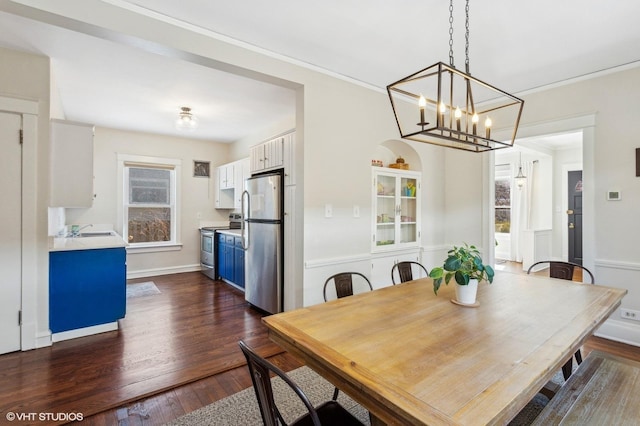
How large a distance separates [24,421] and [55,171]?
2.14 m

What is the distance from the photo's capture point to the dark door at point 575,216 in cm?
626

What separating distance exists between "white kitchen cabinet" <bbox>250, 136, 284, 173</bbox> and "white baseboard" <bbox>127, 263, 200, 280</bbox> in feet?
9.66

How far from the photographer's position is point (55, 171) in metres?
2.95

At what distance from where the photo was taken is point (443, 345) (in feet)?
4.20

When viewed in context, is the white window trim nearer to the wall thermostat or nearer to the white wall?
the white wall

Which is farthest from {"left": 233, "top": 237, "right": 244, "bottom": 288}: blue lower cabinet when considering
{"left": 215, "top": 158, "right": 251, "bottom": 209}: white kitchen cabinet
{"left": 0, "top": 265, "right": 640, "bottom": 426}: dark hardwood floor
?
{"left": 215, "top": 158, "right": 251, "bottom": 209}: white kitchen cabinet

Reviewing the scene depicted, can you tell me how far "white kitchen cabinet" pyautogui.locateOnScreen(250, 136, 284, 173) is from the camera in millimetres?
3531

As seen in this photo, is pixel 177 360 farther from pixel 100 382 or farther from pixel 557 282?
pixel 557 282

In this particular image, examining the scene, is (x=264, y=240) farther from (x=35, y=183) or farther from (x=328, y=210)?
(x=35, y=183)

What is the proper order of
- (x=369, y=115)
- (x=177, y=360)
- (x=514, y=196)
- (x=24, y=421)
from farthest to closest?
(x=514, y=196)
(x=369, y=115)
(x=177, y=360)
(x=24, y=421)

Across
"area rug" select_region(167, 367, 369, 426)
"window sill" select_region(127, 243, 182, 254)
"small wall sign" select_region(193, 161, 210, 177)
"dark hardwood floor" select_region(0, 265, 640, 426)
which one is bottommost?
"area rug" select_region(167, 367, 369, 426)

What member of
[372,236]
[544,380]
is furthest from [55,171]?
[544,380]

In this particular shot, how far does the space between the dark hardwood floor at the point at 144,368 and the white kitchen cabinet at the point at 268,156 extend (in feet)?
6.06

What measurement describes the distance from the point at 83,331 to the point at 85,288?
0.44 metres
